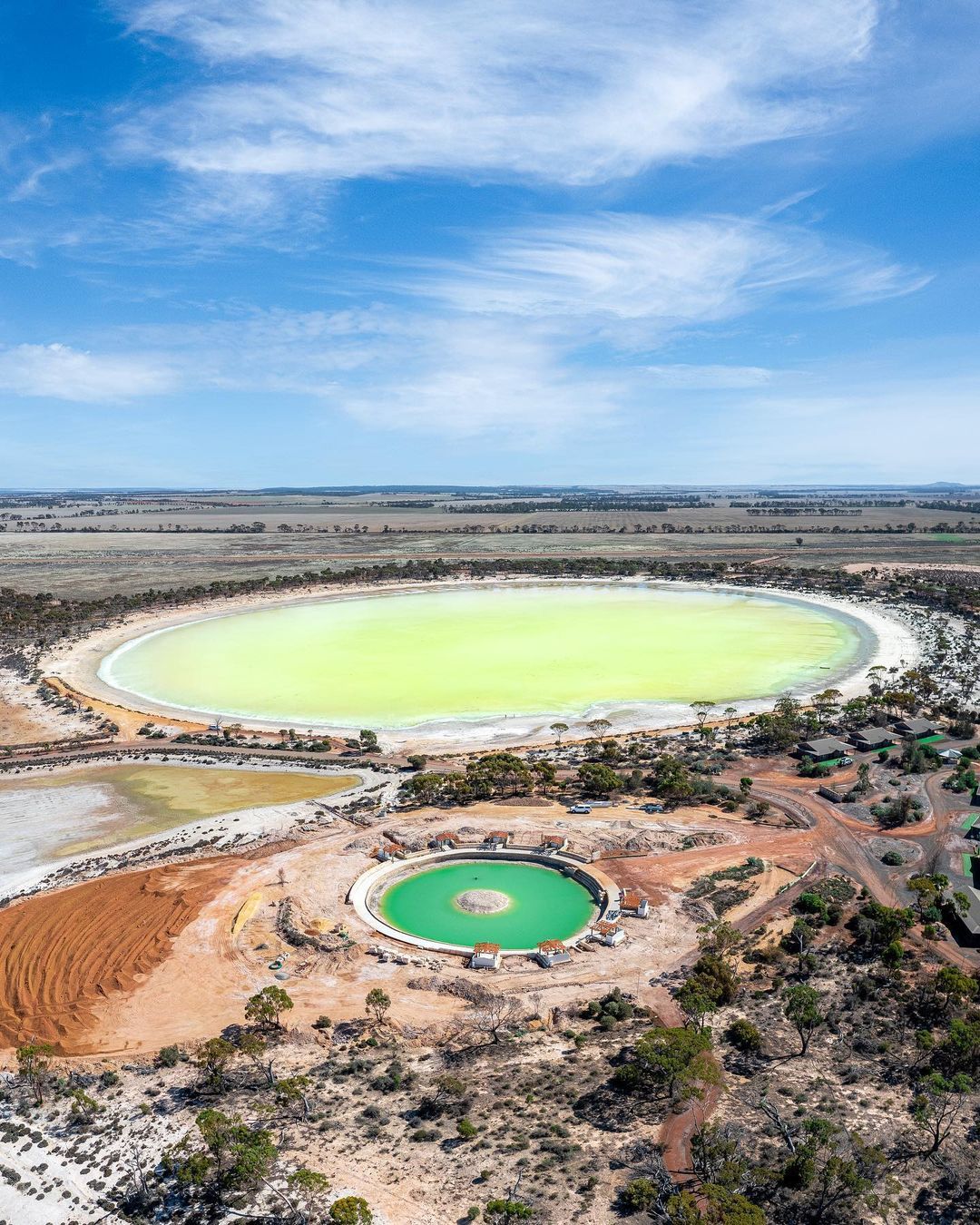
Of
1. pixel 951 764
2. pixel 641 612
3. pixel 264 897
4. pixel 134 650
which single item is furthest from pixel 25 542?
pixel 951 764

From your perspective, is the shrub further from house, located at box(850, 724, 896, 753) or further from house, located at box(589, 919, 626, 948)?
house, located at box(850, 724, 896, 753)

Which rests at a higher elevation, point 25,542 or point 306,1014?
point 25,542

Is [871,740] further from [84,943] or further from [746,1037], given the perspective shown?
[84,943]

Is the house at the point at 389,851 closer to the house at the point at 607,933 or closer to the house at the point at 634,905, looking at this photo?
the house at the point at 607,933

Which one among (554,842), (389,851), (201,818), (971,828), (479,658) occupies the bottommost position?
(201,818)

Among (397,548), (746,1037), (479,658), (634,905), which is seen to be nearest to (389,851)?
(634,905)

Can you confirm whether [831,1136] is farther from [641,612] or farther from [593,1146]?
[641,612]

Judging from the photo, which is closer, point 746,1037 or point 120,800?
point 746,1037

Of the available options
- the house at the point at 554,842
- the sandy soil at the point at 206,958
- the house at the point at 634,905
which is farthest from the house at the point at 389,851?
the house at the point at 634,905
